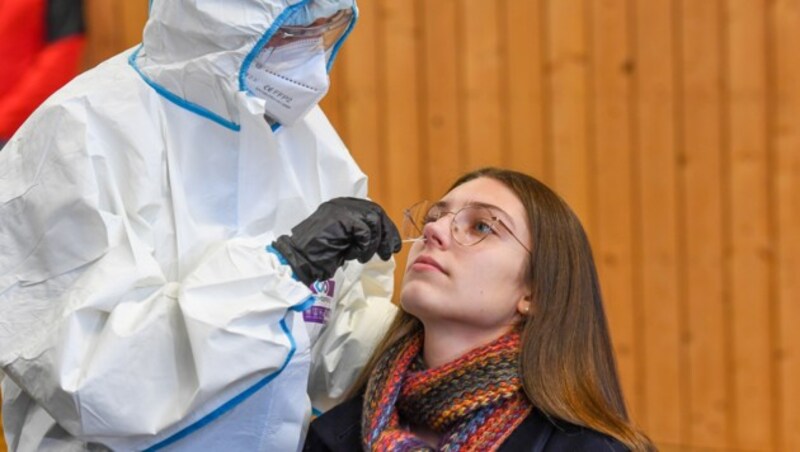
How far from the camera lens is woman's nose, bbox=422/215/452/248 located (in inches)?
80.9

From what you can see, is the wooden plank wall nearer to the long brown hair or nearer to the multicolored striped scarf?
the long brown hair

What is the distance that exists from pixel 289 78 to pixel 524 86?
1.62 m

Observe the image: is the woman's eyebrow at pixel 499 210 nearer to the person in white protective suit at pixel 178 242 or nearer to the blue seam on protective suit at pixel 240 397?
the person in white protective suit at pixel 178 242

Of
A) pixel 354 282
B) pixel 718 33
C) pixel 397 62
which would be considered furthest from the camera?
pixel 397 62

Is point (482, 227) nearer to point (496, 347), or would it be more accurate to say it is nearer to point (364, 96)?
point (496, 347)

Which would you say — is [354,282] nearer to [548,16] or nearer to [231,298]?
[231,298]

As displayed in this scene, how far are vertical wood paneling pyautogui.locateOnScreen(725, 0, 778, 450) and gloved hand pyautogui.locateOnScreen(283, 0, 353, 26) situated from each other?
166 cm

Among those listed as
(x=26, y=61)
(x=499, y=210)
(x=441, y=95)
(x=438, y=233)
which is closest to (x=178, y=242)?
(x=438, y=233)

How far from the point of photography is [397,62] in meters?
3.72

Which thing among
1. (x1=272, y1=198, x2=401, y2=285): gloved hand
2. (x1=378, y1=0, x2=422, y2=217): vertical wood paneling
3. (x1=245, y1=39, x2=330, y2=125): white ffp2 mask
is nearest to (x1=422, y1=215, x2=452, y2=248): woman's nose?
(x1=272, y1=198, x2=401, y2=285): gloved hand

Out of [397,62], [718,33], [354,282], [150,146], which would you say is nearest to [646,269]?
[718,33]

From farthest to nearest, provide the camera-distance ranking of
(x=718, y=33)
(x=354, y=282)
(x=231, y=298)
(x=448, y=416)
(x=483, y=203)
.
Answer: (x=718, y=33) → (x=354, y=282) → (x=483, y=203) → (x=448, y=416) → (x=231, y=298)

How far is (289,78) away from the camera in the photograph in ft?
6.83

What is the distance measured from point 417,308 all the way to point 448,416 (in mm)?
196
